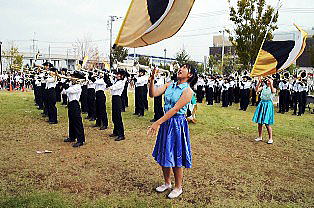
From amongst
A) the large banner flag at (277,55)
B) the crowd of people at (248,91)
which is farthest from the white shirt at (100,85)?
the crowd of people at (248,91)

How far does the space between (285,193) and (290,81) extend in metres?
11.7

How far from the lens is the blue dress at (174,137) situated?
3.90 m

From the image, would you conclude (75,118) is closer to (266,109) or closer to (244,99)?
(266,109)

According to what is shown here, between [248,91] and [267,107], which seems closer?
[267,107]

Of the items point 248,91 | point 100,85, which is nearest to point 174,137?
point 100,85

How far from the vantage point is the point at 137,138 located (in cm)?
752

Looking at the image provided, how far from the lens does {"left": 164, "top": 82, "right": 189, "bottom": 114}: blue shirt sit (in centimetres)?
389

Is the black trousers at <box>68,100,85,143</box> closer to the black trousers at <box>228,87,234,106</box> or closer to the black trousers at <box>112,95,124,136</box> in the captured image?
the black trousers at <box>112,95,124,136</box>

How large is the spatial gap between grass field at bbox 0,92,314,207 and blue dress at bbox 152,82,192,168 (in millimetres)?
602

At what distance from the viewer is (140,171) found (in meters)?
5.15

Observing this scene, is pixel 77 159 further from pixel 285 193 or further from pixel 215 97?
pixel 215 97

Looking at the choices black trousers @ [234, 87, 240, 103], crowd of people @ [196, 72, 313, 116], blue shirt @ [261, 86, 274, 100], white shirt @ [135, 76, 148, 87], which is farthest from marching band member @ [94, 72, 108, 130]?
black trousers @ [234, 87, 240, 103]

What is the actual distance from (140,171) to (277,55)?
5993 millimetres

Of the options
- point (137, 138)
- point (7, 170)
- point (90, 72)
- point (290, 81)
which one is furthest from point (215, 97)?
point (7, 170)
